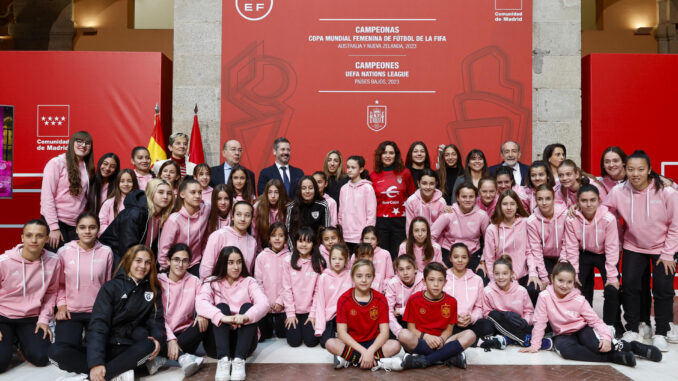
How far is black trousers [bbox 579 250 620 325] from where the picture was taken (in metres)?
4.94

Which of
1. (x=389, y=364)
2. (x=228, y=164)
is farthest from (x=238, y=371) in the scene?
(x=228, y=164)

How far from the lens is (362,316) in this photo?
14.0ft

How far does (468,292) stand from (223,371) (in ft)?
7.62

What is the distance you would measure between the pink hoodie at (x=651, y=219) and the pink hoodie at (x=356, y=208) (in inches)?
99.1

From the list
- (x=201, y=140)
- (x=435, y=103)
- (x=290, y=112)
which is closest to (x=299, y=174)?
(x=290, y=112)

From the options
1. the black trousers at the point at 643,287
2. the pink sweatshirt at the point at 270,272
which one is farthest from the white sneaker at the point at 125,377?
the black trousers at the point at 643,287

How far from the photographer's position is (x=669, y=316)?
484cm

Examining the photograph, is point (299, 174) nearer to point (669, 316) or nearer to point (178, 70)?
point (178, 70)

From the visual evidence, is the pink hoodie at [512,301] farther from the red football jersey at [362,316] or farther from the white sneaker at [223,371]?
the white sneaker at [223,371]

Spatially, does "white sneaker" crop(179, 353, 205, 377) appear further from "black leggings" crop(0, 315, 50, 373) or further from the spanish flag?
the spanish flag

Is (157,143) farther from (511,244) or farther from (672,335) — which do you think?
(672,335)

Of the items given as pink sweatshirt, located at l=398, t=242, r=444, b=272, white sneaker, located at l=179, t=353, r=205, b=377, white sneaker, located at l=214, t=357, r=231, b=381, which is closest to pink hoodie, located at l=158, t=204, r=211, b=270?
white sneaker, located at l=179, t=353, r=205, b=377

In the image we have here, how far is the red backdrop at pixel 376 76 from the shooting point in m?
7.41

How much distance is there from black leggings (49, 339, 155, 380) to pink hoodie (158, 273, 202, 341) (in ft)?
1.75
